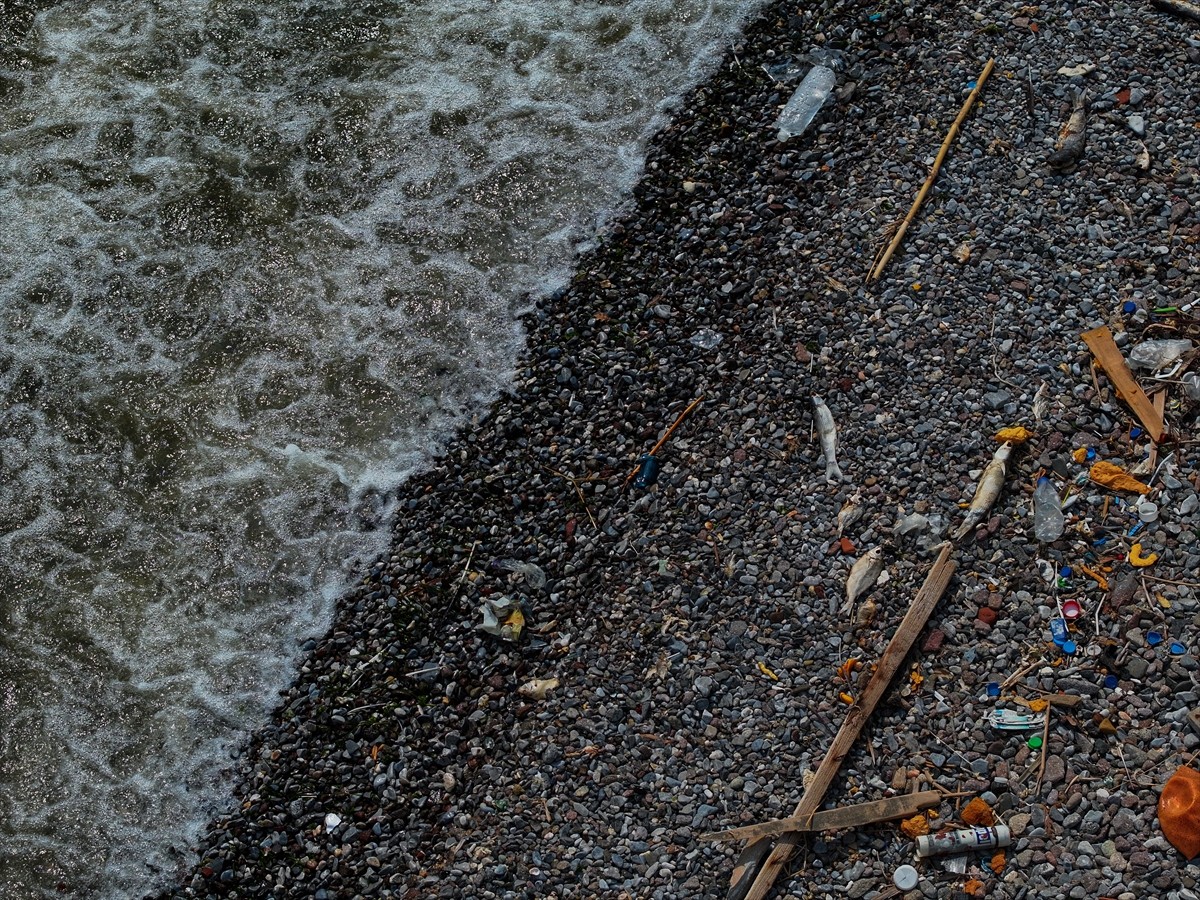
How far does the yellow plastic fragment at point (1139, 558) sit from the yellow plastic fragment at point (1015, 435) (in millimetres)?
903

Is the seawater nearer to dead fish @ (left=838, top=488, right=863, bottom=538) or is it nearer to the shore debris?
dead fish @ (left=838, top=488, right=863, bottom=538)

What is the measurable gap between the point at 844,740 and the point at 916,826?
551 millimetres

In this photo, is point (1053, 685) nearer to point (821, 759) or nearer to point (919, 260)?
point (821, 759)

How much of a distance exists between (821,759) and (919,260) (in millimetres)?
3587

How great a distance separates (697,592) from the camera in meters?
6.61

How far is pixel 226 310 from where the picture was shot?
892 cm

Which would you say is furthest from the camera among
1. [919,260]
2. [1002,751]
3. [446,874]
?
[919,260]

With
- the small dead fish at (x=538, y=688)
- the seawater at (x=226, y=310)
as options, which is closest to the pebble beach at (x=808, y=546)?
the small dead fish at (x=538, y=688)

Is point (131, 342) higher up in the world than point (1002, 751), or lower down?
higher up

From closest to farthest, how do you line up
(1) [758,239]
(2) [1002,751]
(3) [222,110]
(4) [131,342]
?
(2) [1002,751] → (1) [758,239] → (4) [131,342] → (3) [222,110]

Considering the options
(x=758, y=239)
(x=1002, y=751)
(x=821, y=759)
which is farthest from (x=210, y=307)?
(x=1002, y=751)

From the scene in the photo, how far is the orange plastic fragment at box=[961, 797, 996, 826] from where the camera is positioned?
5441 mm

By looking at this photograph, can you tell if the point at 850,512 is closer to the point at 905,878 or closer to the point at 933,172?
the point at 905,878

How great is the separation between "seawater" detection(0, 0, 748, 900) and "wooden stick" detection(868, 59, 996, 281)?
2520mm
